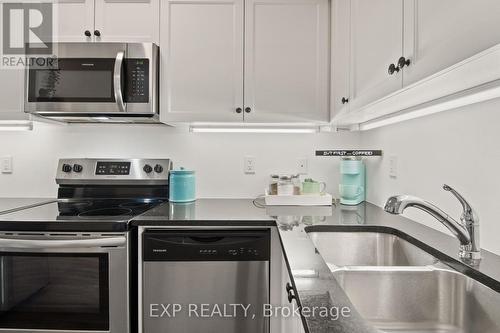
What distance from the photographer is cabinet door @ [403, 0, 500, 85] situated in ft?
1.97

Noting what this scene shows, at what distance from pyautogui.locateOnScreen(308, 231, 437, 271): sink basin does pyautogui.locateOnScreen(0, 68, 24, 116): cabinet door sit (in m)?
1.80

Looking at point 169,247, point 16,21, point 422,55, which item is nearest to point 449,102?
point 422,55

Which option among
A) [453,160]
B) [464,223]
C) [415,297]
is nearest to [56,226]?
[415,297]

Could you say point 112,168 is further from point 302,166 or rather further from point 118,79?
point 302,166

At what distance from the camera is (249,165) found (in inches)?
82.0

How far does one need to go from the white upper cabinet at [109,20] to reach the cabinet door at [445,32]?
1.41m

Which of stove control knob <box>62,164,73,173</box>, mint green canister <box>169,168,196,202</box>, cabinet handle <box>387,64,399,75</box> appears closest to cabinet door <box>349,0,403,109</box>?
cabinet handle <box>387,64,399,75</box>

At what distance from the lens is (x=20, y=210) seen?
159 cm

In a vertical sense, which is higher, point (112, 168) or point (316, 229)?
point (112, 168)

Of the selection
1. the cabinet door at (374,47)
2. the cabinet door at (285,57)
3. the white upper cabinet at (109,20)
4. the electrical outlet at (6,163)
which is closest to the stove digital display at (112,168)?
the electrical outlet at (6,163)

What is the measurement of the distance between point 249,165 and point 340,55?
0.91 m

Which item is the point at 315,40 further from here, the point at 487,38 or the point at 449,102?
the point at 487,38

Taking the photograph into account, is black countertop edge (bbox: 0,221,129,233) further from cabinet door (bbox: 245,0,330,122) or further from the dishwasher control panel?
cabinet door (bbox: 245,0,330,122)

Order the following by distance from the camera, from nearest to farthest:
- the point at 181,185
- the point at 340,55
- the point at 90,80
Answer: the point at 340,55 → the point at 90,80 → the point at 181,185
